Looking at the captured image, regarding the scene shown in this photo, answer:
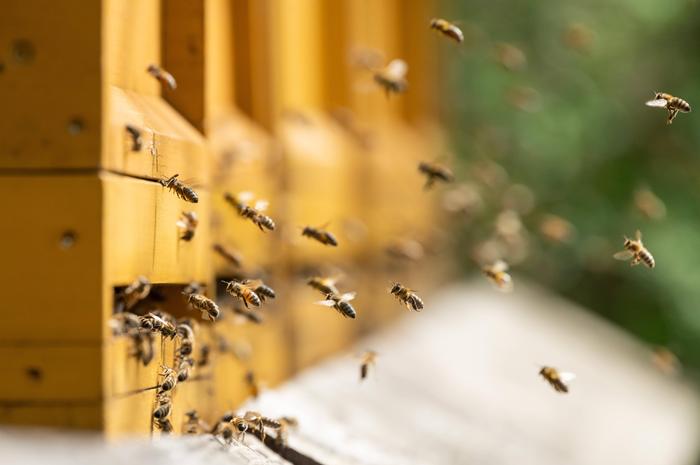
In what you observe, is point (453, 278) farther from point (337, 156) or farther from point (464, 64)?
point (464, 64)

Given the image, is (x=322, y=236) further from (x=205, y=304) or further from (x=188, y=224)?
(x=205, y=304)

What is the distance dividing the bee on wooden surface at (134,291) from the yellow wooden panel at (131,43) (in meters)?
0.61

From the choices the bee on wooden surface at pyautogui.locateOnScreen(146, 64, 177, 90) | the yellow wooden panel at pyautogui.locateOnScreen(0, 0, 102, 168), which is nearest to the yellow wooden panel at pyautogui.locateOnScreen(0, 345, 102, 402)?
the yellow wooden panel at pyautogui.locateOnScreen(0, 0, 102, 168)

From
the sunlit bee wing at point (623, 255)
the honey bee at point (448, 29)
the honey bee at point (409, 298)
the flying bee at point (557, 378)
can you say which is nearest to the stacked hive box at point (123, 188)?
the honey bee at point (409, 298)

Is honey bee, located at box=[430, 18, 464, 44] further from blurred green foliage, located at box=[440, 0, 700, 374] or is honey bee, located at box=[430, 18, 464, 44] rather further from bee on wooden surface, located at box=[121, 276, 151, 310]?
blurred green foliage, located at box=[440, 0, 700, 374]

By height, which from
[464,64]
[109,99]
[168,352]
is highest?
[464,64]

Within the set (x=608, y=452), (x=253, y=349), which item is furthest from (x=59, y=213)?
(x=608, y=452)

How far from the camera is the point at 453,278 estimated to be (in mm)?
13742

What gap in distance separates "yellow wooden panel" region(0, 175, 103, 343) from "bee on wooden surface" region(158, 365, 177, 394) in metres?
0.38

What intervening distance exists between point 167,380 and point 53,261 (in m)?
0.57

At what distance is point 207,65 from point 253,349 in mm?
1804

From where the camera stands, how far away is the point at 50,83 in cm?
338

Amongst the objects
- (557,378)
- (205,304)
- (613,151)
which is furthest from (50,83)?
(613,151)

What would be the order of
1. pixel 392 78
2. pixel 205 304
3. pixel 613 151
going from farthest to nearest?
1. pixel 613 151
2. pixel 392 78
3. pixel 205 304
